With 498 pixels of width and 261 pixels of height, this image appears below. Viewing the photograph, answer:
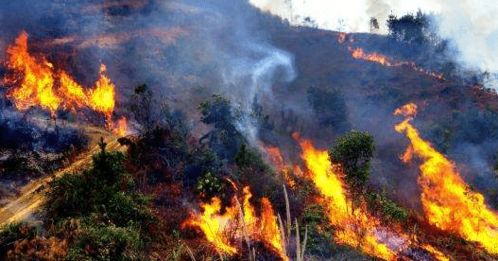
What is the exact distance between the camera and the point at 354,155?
120 ft

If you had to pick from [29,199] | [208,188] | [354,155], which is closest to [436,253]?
[354,155]

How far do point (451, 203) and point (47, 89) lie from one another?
43.1 metres

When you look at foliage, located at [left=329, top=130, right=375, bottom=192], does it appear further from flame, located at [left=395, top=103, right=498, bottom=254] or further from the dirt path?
the dirt path

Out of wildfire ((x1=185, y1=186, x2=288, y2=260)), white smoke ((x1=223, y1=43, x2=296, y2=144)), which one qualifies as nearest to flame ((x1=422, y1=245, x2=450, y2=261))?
wildfire ((x1=185, y1=186, x2=288, y2=260))

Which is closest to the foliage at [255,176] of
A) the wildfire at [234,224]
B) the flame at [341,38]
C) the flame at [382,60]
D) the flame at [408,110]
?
the wildfire at [234,224]

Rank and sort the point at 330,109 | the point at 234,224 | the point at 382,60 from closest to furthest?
the point at 234,224
the point at 330,109
the point at 382,60

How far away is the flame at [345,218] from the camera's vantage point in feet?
113

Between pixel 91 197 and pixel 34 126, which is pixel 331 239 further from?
pixel 34 126

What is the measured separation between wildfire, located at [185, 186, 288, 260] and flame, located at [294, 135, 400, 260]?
511 cm

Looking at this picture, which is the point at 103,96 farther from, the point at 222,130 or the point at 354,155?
the point at 354,155

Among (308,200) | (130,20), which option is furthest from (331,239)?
(130,20)

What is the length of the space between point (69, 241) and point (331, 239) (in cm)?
1878

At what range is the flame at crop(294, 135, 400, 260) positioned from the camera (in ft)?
113

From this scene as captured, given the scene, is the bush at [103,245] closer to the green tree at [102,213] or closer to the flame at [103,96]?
the green tree at [102,213]
